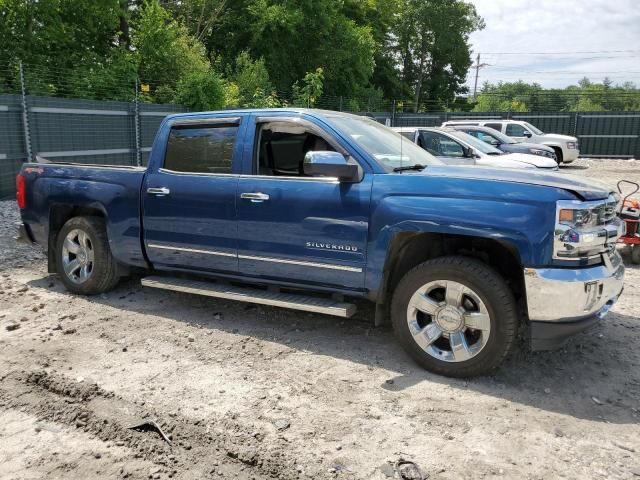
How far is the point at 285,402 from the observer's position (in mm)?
3695

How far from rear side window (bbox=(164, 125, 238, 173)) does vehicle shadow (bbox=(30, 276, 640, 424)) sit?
4.57 ft

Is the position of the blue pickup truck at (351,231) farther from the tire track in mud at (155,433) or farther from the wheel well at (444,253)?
the tire track in mud at (155,433)

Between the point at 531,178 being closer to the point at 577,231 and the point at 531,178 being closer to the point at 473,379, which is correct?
the point at 577,231

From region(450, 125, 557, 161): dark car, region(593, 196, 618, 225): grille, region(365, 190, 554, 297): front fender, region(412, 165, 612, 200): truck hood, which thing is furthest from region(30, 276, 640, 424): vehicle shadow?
region(450, 125, 557, 161): dark car

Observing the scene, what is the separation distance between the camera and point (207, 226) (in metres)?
4.98

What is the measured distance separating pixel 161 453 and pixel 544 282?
8.34ft

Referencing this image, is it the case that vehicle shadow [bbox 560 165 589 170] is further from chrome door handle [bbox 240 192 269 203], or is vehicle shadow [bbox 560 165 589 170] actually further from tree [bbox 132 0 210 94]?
chrome door handle [bbox 240 192 269 203]

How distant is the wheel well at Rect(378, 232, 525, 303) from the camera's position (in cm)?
414

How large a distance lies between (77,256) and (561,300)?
184 inches

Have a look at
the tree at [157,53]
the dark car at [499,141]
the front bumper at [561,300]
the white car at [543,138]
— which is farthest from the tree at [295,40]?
the front bumper at [561,300]

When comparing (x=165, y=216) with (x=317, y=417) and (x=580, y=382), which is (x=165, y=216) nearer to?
(x=317, y=417)

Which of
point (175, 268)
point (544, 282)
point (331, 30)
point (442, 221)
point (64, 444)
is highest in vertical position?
point (331, 30)

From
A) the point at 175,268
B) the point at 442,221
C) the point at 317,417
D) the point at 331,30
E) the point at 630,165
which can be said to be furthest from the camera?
the point at 331,30

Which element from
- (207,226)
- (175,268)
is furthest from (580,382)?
(175,268)
